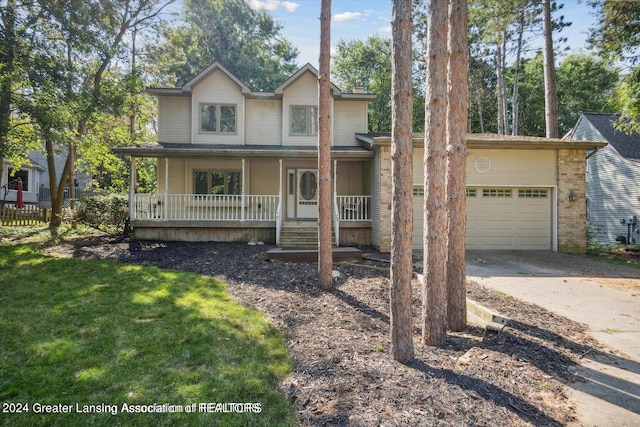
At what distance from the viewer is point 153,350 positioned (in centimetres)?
371

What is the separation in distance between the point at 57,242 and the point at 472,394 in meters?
13.2

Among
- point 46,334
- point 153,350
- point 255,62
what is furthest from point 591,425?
point 255,62

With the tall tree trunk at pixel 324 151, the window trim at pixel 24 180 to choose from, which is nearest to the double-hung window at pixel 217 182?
the tall tree trunk at pixel 324 151

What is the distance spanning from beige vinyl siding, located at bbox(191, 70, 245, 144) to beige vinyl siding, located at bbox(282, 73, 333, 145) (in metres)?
1.80

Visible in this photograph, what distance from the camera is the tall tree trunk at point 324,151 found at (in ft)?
20.1

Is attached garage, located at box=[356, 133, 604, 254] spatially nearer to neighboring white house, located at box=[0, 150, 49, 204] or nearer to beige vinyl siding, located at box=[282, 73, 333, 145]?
beige vinyl siding, located at box=[282, 73, 333, 145]

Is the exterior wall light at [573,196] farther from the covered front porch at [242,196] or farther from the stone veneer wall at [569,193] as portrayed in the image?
the covered front porch at [242,196]

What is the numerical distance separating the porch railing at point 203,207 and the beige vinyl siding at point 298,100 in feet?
8.86

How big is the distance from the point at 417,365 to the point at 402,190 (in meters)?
1.78

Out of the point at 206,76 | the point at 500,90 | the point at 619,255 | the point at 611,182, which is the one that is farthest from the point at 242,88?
the point at 611,182

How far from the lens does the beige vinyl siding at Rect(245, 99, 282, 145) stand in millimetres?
13531

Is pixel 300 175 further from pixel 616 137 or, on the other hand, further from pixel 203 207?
pixel 616 137

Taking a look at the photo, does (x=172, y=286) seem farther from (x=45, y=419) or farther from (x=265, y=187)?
(x=265, y=187)

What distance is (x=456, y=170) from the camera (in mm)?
4211
